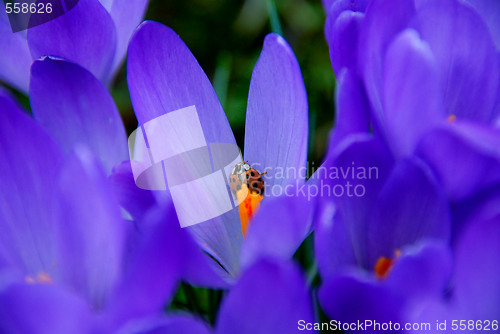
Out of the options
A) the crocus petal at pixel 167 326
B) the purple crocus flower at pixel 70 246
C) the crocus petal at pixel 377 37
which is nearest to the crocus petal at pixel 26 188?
the purple crocus flower at pixel 70 246

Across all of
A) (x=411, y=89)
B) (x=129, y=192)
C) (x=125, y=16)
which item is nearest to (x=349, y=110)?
(x=411, y=89)

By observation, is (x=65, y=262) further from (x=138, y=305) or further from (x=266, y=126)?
(x=266, y=126)

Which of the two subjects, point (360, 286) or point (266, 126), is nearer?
point (360, 286)

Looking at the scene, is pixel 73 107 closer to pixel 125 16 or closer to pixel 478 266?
pixel 125 16

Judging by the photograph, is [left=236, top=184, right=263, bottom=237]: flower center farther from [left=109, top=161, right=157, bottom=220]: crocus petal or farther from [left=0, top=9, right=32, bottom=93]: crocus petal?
[left=0, top=9, right=32, bottom=93]: crocus petal

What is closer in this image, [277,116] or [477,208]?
[477,208]

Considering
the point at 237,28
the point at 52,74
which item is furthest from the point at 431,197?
the point at 237,28

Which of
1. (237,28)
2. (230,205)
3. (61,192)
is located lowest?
(237,28)

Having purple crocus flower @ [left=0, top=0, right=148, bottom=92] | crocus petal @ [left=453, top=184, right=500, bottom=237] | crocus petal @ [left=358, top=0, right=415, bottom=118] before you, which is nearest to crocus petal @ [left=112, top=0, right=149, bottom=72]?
purple crocus flower @ [left=0, top=0, right=148, bottom=92]
